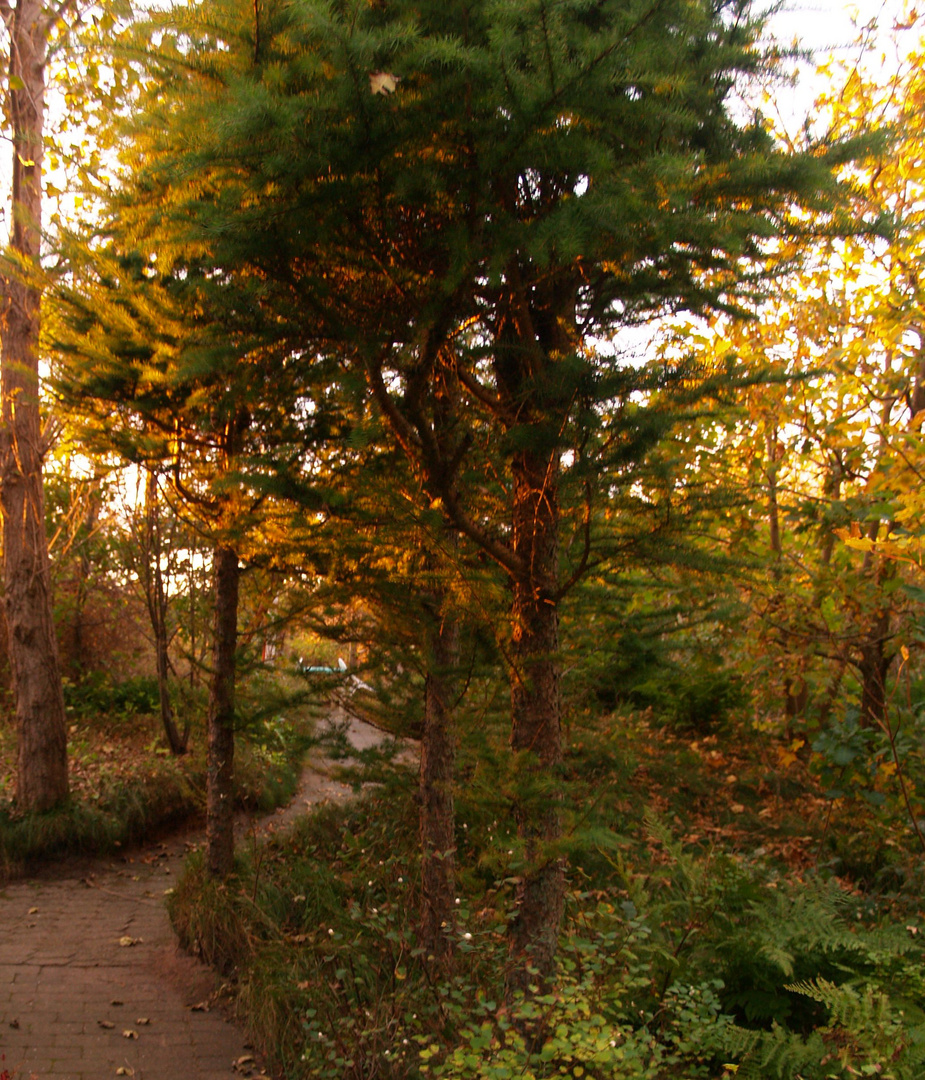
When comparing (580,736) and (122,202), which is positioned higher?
(122,202)

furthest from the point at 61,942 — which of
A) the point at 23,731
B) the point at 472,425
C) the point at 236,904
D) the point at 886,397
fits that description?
the point at 886,397

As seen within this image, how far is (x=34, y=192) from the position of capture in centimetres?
821

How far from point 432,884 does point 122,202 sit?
4.04 metres

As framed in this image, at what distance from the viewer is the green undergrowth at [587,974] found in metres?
3.03

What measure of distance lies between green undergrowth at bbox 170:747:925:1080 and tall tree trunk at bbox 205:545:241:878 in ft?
0.79

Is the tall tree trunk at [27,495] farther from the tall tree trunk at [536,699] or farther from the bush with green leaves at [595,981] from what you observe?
the tall tree trunk at [536,699]

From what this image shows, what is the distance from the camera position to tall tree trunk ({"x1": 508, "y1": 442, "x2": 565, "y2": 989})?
3250 mm

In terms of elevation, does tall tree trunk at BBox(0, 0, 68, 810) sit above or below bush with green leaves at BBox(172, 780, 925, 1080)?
above

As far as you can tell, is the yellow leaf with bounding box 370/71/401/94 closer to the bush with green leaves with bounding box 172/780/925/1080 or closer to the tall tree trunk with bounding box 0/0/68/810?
the bush with green leaves with bounding box 172/780/925/1080

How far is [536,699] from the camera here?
3.44m

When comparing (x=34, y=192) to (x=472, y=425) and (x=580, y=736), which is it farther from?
(x=580, y=736)

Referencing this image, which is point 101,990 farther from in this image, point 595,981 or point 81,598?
point 81,598

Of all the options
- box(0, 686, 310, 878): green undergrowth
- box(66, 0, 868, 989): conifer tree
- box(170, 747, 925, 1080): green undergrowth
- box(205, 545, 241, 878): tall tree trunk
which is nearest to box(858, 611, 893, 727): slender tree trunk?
box(170, 747, 925, 1080): green undergrowth

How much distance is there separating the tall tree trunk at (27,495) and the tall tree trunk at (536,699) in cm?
636
